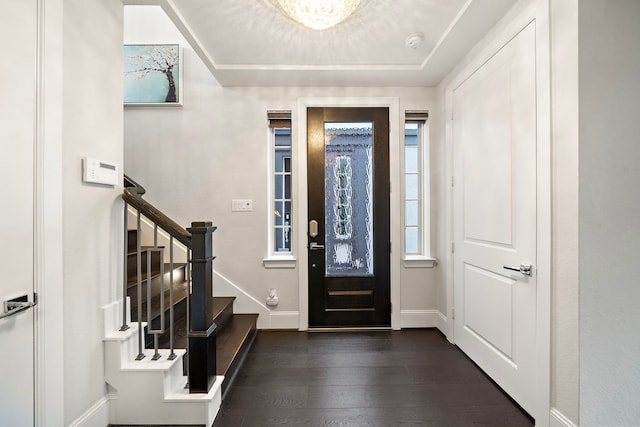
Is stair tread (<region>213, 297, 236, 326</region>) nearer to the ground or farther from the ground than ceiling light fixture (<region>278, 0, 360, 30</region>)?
nearer to the ground

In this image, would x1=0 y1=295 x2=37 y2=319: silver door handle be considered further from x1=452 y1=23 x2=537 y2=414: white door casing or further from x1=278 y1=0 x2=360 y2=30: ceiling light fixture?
x1=452 y1=23 x2=537 y2=414: white door casing

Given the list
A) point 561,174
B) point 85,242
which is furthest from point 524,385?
point 85,242

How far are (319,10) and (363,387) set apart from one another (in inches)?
94.7

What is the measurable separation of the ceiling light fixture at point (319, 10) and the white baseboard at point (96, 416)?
2.45 metres

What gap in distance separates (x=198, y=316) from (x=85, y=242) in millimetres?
689

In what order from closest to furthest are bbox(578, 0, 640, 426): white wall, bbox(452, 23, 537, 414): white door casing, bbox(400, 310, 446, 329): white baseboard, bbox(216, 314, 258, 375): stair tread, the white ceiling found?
bbox(578, 0, 640, 426): white wall → bbox(452, 23, 537, 414): white door casing → the white ceiling → bbox(216, 314, 258, 375): stair tread → bbox(400, 310, 446, 329): white baseboard

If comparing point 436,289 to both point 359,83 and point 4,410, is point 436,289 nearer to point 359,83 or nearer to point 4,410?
point 359,83

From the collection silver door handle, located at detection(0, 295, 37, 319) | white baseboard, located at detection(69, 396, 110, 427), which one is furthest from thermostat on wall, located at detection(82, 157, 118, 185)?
white baseboard, located at detection(69, 396, 110, 427)

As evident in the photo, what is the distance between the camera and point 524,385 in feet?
5.71

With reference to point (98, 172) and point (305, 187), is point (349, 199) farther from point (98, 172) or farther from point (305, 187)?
point (98, 172)

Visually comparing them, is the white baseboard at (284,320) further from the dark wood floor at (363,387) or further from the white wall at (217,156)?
the dark wood floor at (363,387)

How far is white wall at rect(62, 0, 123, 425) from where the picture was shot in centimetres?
140

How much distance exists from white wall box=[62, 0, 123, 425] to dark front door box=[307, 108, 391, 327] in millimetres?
1677

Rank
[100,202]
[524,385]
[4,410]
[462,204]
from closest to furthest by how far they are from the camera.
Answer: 1. [4,410]
2. [100,202]
3. [524,385]
4. [462,204]
